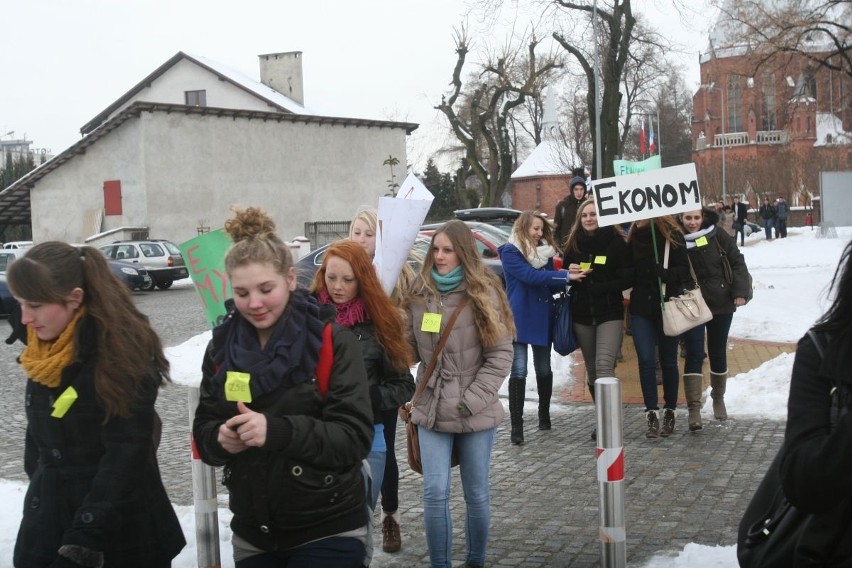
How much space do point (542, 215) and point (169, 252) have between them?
27.3 m

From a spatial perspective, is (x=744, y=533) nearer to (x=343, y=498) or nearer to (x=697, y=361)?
(x=343, y=498)

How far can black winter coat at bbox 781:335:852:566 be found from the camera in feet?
7.74

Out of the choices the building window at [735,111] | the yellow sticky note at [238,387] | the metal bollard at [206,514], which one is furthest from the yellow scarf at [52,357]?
the building window at [735,111]

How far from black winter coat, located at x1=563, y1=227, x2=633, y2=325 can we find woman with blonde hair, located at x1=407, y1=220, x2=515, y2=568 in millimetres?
2962

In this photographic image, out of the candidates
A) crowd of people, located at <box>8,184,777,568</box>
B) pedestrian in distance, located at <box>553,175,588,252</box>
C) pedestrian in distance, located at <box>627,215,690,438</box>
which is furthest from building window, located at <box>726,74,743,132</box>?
crowd of people, located at <box>8,184,777,568</box>

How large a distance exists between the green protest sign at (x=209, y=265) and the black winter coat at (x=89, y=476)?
1.24 m

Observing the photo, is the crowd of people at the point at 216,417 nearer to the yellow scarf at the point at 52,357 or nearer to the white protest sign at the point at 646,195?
the yellow scarf at the point at 52,357

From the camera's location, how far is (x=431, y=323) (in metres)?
5.45

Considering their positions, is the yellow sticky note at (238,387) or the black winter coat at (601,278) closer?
the yellow sticky note at (238,387)

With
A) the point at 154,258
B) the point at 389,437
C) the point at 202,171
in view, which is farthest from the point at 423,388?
the point at 202,171

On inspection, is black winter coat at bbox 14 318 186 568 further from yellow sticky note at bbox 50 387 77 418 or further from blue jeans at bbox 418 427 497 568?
blue jeans at bbox 418 427 497 568

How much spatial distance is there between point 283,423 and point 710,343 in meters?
6.52

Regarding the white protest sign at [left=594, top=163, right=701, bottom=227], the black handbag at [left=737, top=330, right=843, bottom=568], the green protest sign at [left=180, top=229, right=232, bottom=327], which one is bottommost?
the black handbag at [left=737, top=330, right=843, bottom=568]

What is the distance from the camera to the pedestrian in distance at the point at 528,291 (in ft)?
28.6
